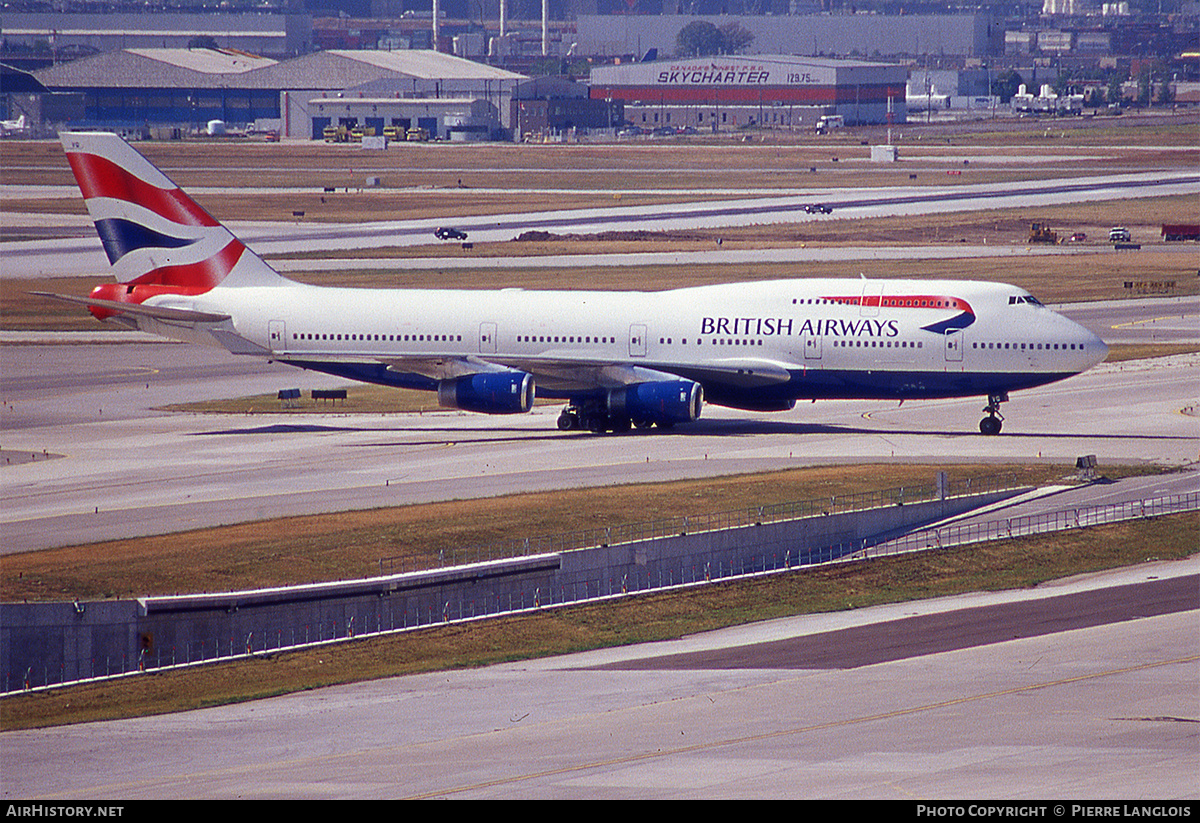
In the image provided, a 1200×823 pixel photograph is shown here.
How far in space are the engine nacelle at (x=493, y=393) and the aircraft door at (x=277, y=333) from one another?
865 cm

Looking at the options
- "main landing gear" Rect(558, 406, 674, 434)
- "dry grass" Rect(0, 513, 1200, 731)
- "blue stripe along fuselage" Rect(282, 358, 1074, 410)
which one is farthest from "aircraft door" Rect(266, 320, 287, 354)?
"dry grass" Rect(0, 513, 1200, 731)

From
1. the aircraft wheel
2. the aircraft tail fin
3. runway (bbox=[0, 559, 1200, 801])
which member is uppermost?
the aircraft tail fin

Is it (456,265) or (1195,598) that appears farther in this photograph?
(456,265)

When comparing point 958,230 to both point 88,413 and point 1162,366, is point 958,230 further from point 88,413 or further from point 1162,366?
point 88,413

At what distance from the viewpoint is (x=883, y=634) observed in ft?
147

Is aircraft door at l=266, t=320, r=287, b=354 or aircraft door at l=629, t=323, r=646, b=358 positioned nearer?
aircraft door at l=629, t=323, r=646, b=358

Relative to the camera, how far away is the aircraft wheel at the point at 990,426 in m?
69.0

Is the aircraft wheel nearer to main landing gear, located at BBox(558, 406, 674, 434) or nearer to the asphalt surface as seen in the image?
the asphalt surface

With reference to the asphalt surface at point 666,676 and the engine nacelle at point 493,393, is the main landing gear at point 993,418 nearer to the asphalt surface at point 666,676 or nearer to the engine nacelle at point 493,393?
the asphalt surface at point 666,676

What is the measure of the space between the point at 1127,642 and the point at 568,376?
104 feet

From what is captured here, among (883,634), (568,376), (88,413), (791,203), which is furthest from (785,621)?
(791,203)

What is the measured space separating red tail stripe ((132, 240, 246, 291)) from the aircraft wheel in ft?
111

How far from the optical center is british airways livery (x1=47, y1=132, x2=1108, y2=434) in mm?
67500

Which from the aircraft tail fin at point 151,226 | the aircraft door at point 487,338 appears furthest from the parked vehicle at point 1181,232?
the aircraft tail fin at point 151,226
